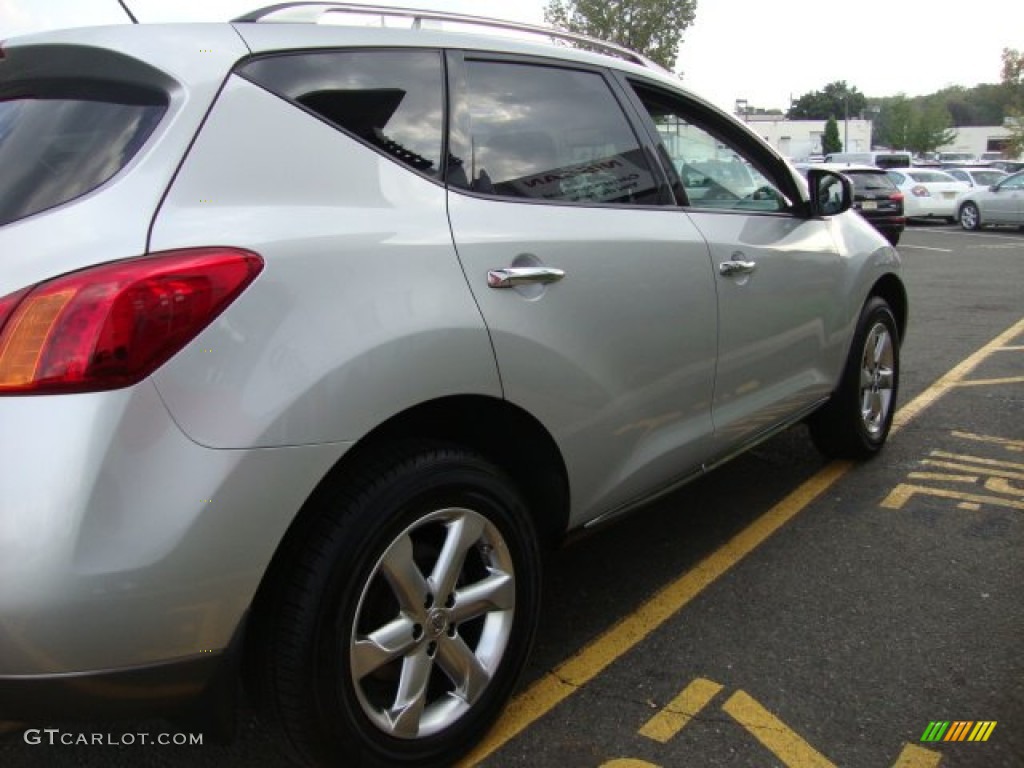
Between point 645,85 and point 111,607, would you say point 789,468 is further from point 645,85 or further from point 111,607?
point 111,607

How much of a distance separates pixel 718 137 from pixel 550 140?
3.63 feet

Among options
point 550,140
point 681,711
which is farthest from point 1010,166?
point 681,711

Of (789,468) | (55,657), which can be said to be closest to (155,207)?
(55,657)

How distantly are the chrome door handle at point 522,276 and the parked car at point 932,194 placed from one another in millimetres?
20950

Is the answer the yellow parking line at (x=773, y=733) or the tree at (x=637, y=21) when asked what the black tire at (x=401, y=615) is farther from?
the tree at (x=637, y=21)

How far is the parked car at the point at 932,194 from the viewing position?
68.8ft

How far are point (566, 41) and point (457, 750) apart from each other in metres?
2.14

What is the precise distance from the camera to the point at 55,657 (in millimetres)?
1559

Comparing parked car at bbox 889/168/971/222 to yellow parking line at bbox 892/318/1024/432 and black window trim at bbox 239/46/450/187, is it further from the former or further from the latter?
black window trim at bbox 239/46/450/187

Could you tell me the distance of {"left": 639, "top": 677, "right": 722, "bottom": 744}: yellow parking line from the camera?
234 centimetres

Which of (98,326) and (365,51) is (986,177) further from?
(98,326)

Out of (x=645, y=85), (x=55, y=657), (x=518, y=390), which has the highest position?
(x=645, y=85)

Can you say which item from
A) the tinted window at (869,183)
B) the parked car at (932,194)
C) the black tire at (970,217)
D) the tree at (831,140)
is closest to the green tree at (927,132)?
the tree at (831,140)

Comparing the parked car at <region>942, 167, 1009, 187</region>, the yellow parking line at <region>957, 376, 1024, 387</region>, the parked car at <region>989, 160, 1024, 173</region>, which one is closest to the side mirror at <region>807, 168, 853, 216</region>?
the yellow parking line at <region>957, 376, 1024, 387</region>
